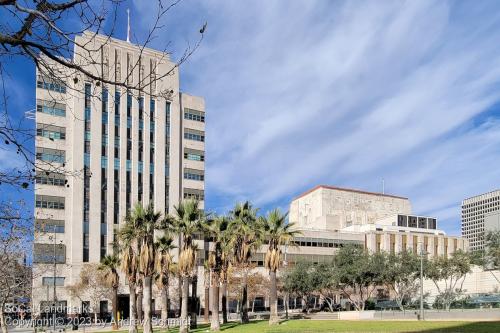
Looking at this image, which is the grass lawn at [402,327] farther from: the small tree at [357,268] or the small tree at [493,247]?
the small tree at [493,247]

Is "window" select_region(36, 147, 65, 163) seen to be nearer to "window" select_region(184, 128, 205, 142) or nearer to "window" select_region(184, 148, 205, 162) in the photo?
"window" select_region(184, 148, 205, 162)

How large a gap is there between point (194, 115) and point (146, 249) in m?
69.0

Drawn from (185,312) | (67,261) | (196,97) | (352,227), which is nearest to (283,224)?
(185,312)

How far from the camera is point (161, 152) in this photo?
354 feet

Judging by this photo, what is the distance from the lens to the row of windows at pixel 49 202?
91.9 m

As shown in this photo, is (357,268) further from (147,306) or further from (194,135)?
(194,135)

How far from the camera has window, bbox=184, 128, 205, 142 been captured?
112m

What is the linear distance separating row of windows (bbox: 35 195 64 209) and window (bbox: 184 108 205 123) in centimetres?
3107

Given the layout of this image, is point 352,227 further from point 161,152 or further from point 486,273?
point 161,152

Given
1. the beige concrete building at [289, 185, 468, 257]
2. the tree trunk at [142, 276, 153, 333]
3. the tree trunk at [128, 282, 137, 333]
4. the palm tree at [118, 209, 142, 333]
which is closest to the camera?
the tree trunk at [142, 276, 153, 333]

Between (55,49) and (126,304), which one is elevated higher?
(55,49)

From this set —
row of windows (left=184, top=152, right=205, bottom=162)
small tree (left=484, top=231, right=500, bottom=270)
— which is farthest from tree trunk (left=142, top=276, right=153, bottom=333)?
row of windows (left=184, top=152, right=205, bottom=162)

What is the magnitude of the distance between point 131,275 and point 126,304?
167 ft

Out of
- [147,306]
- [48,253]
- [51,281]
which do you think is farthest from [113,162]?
[147,306]
